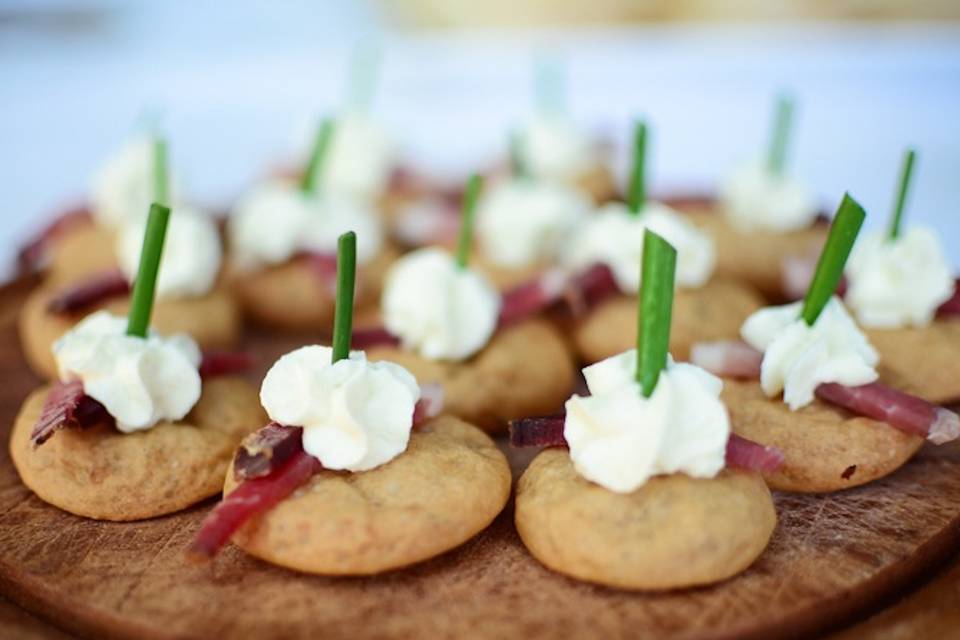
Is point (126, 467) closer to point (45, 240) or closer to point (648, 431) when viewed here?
point (648, 431)

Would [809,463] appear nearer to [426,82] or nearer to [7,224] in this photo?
[7,224]

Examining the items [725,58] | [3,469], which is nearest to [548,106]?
[725,58]

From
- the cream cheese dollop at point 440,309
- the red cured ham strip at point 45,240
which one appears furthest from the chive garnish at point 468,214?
the red cured ham strip at point 45,240

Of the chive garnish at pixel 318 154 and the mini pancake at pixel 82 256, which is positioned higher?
the chive garnish at pixel 318 154

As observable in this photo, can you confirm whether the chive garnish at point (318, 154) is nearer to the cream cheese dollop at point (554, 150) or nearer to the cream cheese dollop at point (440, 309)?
the cream cheese dollop at point (440, 309)

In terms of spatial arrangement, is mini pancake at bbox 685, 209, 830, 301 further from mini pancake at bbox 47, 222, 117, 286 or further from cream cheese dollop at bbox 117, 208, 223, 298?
mini pancake at bbox 47, 222, 117, 286
